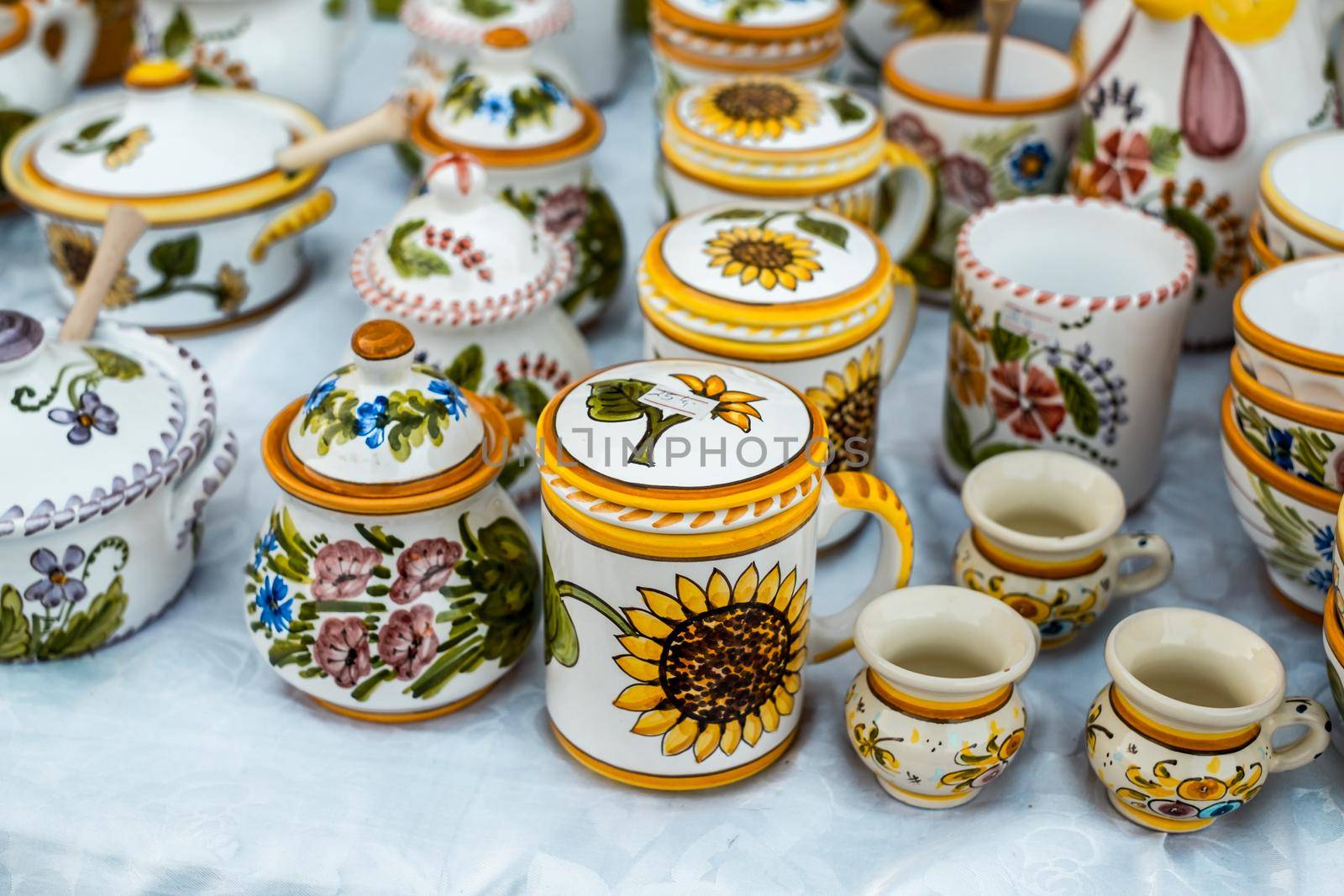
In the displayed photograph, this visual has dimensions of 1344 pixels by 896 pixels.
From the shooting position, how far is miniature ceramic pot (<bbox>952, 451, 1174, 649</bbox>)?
720mm

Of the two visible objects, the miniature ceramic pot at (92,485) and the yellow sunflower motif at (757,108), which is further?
the yellow sunflower motif at (757,108)

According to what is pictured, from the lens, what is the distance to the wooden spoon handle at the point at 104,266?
0.82 meters

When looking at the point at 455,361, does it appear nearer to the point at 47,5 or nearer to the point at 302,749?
the point at 302,749

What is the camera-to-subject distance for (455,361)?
81 centimetres

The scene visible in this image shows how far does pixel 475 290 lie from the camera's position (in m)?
0.79

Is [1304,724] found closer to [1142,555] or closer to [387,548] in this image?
[1142,555]

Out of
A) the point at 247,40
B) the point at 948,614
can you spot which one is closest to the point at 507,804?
the point at 948,614

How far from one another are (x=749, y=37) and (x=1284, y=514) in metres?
0.52

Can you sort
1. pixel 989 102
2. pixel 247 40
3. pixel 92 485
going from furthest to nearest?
pixel 247 40
pixel 989 102
pixel 92 485

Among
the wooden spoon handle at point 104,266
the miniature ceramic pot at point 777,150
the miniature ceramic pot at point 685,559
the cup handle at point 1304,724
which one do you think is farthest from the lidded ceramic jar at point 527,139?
the cup handle at point 1304,724

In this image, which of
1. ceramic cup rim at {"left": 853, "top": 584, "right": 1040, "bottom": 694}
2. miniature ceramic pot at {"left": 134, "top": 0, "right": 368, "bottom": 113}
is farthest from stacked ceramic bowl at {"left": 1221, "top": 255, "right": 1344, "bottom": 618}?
miniature ceramic pot at {"left": 134, "top": 0, "right": 368, "bottom": 113}

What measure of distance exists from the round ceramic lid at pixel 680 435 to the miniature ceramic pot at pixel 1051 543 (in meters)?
0.16

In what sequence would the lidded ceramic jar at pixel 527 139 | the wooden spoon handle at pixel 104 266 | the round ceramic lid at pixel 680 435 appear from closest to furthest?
1. the round ceramic lid at pixel 680 435
2. the wooden spoon handle at pixel 104 266
3. the lidded ceramic jar at pixel 527 139

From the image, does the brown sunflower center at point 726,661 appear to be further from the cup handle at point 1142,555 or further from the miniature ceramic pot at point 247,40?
the miniature ceramic pot at point 247,40
